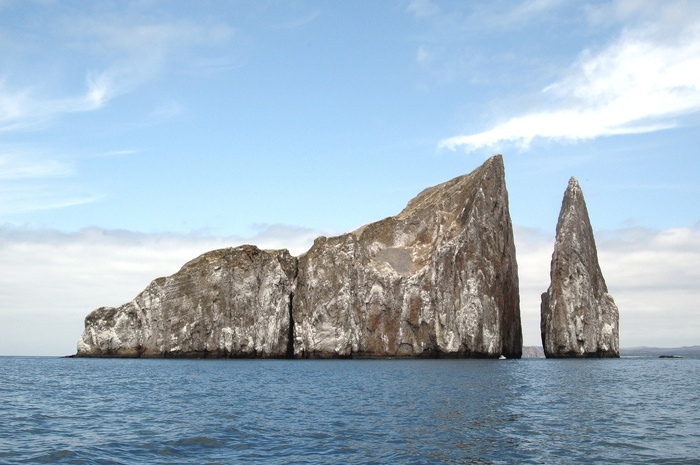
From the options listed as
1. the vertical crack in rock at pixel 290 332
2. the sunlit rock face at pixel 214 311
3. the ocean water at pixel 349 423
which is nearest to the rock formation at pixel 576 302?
the vertical crack in rock at pixel 290 332

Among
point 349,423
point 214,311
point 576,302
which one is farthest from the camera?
point 214,311

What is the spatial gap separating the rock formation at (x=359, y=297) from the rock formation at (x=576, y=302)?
7.06m

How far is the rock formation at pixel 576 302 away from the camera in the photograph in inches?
4031

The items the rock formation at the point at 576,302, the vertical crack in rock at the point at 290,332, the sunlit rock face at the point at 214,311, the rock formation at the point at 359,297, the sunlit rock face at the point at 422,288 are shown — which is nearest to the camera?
the sunlit rock face at the point at 422,288

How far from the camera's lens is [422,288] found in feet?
328

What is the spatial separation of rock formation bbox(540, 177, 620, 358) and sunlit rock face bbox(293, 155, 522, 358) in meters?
7.05

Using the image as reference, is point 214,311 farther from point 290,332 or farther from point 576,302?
point 576,302

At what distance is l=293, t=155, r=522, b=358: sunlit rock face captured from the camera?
98312 millimetres

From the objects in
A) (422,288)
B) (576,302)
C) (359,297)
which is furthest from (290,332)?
(576,302)

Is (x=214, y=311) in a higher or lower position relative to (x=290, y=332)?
higher

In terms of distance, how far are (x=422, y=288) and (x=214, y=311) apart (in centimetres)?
3378

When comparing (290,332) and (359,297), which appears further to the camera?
(290,332)

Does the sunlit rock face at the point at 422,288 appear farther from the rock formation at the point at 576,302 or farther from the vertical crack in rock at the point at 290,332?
the rock formation at the point at 576,302

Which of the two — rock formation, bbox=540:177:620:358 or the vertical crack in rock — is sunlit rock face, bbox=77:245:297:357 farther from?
rock formation, bbox=540:177:620:358
